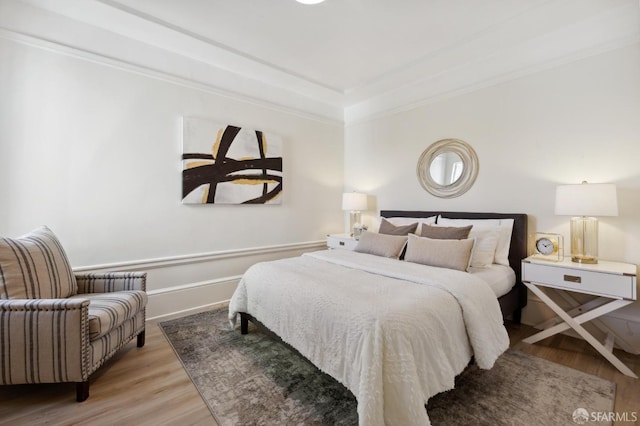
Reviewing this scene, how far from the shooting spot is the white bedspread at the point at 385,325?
132 cm

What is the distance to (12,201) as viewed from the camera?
7.52 feet

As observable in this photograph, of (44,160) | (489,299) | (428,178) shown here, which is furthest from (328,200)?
(44,160)

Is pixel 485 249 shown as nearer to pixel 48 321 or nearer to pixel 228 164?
pixel 228 164

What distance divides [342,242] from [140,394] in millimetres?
2714

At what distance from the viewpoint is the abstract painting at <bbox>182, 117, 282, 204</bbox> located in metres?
3.11

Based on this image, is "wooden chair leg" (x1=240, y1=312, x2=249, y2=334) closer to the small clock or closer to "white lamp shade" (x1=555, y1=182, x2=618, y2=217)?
the small clock

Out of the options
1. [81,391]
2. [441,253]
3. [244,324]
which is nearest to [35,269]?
[81,391]

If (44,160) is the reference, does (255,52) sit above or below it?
above

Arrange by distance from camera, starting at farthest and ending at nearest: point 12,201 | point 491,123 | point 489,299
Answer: point 491,123, point 12,201, point 489,299

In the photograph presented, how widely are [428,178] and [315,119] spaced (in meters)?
1.82

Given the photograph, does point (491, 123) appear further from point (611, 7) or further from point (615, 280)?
point (615, 280)

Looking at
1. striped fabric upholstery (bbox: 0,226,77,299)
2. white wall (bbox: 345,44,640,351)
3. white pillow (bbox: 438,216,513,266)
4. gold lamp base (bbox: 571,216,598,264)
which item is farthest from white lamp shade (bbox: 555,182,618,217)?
striped fabric upholstery (bbox: 0,226,77,299)

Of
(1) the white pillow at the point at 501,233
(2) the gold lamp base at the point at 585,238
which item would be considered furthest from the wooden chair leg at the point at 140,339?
(2) the gold lamp base at the point at 585,238

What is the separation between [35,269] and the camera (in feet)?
6.25
